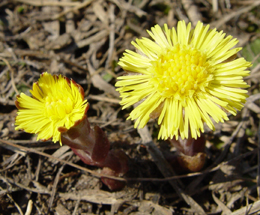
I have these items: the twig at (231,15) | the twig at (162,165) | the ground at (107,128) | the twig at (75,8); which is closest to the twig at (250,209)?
the ground at (107,128)

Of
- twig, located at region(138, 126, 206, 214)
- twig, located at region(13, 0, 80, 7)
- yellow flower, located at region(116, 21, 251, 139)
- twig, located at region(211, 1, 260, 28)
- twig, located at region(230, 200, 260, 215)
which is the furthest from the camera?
twig, located at region(13, 0, 80, 7)

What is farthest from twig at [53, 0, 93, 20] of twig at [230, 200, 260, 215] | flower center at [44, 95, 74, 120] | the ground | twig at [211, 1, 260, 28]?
twig at [230, 200, 260, 215]

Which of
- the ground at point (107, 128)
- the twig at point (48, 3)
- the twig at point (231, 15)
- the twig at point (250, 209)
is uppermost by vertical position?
the twig at point (48, 3)

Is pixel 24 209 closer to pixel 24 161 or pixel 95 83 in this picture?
pixel 24 161

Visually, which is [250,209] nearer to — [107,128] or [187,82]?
[187,82]

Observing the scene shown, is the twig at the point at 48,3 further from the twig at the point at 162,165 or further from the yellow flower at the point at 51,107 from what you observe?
the twig at the point at 162,165

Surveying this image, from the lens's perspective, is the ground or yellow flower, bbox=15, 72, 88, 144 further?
the ground

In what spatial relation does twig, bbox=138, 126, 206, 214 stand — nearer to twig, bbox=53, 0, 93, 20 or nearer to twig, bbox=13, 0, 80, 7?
twig, bbox=53, 0, 93, 20

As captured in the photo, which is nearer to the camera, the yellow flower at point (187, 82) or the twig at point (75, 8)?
the yellow flower at point (187, 82)
